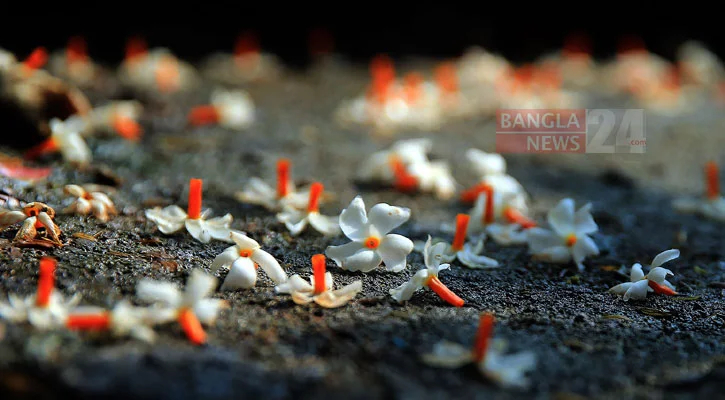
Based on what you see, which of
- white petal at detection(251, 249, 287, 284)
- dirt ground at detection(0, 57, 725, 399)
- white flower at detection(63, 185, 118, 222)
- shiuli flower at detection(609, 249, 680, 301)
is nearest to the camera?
dirt ground at detection(0, 57, 725, 399)

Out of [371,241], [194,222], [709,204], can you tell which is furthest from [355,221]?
[709,204]

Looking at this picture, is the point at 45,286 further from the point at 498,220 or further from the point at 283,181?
the point at 498,220

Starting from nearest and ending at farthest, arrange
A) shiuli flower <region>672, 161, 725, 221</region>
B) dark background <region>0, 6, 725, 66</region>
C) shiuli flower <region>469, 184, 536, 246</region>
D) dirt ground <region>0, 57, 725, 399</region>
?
dirt ground <region>0, 57, 725, 399</region>
shiuli flower <region>469, 184, 536, 246</region>
shiuli flower <region>672, 161, 725, 221</region>
dark background <region>0, 6, 725, 66</region>

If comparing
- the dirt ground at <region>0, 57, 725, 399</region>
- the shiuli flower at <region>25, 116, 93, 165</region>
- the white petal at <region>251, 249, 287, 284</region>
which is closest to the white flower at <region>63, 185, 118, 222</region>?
the dirt ground at <region>0, 57, 725, 399</region>

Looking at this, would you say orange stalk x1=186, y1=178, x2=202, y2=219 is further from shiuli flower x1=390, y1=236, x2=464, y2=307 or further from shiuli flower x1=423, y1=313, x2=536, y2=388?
shiuli flower x1=423, y1=313, x2=536, y2=388

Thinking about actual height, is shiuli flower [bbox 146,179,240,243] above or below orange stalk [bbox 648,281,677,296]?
above

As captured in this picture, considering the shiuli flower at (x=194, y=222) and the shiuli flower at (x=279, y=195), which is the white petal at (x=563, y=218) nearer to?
the shiuli flower at (x=279, y=195)

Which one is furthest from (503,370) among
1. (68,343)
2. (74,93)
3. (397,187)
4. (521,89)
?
(521,89)

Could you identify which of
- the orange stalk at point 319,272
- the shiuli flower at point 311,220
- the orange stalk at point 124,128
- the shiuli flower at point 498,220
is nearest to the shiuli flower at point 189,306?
the orange stalk at point 319,272
